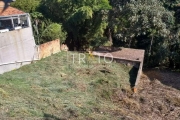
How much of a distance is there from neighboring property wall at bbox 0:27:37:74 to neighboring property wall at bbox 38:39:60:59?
0.48 m

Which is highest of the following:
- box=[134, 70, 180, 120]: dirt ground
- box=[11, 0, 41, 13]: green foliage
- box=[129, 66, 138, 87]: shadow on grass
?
box=[11, 0, 41, 13]: green foliage

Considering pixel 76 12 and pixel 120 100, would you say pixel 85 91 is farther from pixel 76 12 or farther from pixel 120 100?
pixel 76 12

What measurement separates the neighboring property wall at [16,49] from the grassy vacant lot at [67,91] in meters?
0.47

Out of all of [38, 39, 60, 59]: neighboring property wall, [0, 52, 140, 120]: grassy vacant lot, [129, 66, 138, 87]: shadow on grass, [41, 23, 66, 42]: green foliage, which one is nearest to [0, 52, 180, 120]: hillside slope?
[0, 52, 140, 120]: grassy vacant lot

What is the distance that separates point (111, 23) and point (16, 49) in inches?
258

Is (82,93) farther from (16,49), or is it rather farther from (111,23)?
(111,23)

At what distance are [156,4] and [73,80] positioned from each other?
26.5 feet

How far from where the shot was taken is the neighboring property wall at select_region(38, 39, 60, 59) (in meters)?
16.8

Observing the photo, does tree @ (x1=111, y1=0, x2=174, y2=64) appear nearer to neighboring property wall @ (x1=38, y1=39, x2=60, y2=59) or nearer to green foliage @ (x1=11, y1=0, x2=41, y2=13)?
neighboring property wall @ (x1=38, y1=39, x2=60, y2=59)

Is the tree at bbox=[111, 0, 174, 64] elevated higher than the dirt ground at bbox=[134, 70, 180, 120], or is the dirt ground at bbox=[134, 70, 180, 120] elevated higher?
the tree at bbox=[111, 0, 174, 64]

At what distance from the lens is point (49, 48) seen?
17.5 metres

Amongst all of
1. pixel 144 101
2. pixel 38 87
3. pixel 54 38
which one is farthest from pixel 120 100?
pixel 54 38

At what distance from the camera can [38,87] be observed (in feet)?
41.1

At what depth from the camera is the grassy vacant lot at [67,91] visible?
33.5 feet
